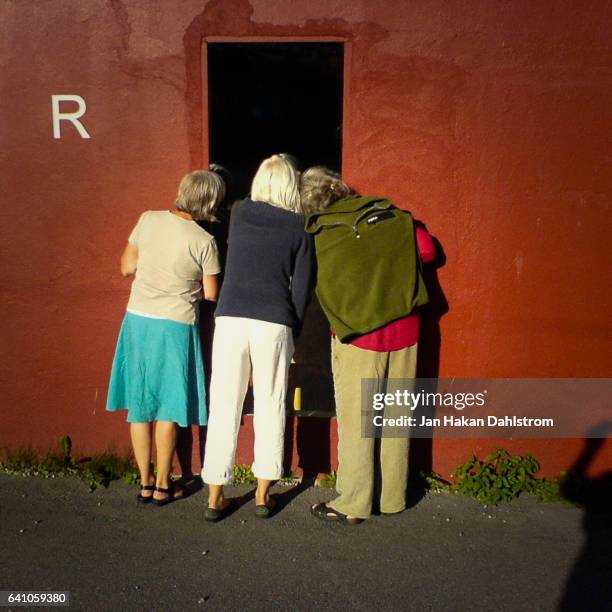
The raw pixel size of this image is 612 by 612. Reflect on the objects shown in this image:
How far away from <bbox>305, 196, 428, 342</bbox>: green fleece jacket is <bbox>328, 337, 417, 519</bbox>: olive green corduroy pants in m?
0.17

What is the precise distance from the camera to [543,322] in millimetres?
4309

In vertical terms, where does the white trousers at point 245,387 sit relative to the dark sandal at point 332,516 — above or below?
above

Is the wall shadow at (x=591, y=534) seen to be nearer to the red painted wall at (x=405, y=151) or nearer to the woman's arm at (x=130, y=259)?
the red painted wall at (x=405, y=151)

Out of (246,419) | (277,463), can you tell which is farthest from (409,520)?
(246,419)

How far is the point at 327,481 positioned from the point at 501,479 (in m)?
1.06

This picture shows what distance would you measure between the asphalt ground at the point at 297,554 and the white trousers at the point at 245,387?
37 cm

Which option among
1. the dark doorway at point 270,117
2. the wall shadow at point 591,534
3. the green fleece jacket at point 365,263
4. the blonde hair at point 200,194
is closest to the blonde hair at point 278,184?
the green fleece jacket at point 365,263

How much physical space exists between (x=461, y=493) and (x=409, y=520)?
49cm

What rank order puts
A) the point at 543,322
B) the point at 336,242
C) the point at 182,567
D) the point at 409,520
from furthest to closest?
the point at 543,322 → the point at 409,520 → the point at 336,242 → the point at 182,567

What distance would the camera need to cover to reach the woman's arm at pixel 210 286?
3.96m

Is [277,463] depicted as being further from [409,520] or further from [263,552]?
[409,520]

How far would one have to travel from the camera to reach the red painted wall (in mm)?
4082

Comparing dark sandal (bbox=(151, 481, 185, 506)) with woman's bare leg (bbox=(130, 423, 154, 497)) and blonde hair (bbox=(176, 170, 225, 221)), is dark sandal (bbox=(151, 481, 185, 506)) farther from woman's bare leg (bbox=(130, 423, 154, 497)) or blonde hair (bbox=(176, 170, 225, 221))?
blonde hair (bbox=(176, 170, 225, 221))

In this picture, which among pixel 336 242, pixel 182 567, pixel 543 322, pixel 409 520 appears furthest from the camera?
pixel 543 322
